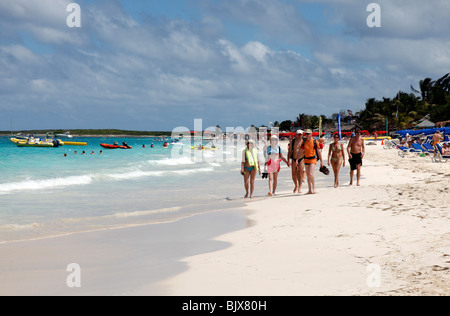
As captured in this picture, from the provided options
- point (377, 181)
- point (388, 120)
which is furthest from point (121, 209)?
point (388, 120)

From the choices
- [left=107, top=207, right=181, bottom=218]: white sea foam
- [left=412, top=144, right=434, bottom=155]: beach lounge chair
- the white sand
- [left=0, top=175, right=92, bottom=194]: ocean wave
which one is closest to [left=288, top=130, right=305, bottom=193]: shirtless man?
the white sand

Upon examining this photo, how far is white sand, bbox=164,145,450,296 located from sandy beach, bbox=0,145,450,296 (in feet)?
0.04

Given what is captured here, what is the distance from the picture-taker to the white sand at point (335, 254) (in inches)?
167

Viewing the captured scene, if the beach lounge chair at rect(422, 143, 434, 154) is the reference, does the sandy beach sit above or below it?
below

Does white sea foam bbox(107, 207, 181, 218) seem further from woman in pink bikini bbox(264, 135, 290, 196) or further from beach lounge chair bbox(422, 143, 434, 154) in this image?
beach lounge chair bbox(422, 143, 434, 154)

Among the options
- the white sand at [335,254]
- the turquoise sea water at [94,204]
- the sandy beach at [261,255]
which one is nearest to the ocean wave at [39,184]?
the turquoise sea water at [94,204]

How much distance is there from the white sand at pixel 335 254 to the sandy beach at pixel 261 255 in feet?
0.04

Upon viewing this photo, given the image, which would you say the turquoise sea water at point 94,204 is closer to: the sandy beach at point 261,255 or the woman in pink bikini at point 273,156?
the sandy beach at point 261,255

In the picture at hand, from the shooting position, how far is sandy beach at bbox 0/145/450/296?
14.3 feet

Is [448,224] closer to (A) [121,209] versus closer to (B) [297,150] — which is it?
(B) [297,150]

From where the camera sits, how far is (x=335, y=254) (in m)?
5.44

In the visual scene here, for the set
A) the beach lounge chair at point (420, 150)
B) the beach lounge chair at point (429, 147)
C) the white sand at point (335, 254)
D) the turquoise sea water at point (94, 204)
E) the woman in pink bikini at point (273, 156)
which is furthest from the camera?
the beach lounge chair at point (420, 150)

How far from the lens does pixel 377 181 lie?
14.3 metres
